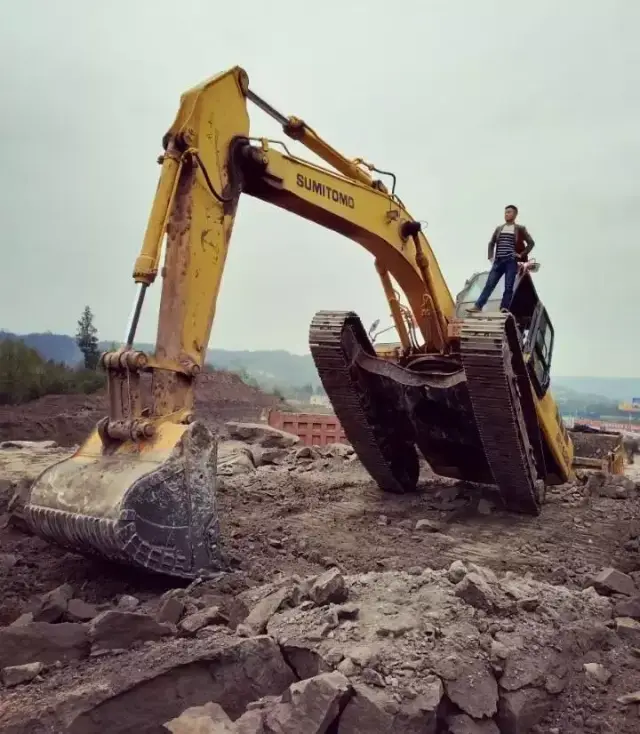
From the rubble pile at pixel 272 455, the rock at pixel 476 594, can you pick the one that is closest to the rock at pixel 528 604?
the rock at pixel 476 594

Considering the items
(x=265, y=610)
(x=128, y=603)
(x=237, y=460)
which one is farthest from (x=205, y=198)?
(x=237, y=460)

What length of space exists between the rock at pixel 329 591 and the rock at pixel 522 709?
941 millimetres

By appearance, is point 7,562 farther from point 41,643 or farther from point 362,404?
point 362,404

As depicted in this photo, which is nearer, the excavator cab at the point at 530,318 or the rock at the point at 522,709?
the rock at the point at 522,709

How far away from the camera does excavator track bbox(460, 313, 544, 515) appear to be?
5.39 metres

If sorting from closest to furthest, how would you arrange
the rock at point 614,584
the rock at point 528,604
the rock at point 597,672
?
the rock at point 597,672 < the rock at point 528,604 < the rock at point 614,584

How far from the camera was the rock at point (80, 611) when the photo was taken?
362 centimetres

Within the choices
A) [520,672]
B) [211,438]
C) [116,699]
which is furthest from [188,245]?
[520,672]

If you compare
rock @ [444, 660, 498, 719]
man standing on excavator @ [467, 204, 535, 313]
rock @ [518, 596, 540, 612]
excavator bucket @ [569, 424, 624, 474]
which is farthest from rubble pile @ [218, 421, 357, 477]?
rock @ [444, 660, 498, 719]

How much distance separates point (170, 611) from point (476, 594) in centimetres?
153

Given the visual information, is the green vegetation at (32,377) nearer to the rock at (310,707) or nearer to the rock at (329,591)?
the rock at (329,591)

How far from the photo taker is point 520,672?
303cm

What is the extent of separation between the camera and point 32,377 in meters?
20.1

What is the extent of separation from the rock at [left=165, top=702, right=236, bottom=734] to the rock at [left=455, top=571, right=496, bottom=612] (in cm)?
141
